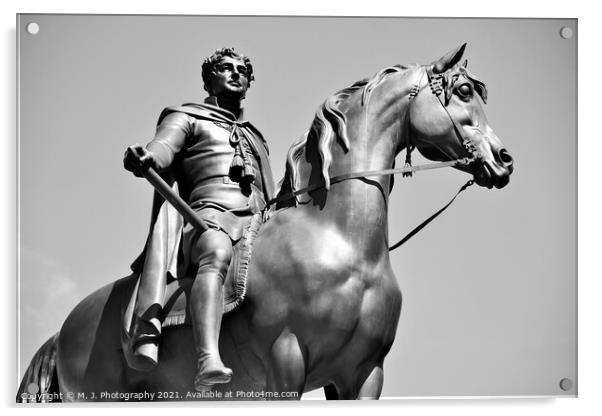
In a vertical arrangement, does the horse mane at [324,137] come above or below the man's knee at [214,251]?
above

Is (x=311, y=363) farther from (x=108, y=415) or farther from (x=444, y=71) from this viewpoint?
(x=444, y=71)

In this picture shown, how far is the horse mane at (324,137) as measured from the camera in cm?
966

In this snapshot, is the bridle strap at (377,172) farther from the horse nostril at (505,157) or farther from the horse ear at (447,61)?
the horse ear at (447,61)

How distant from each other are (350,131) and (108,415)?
2305 mm

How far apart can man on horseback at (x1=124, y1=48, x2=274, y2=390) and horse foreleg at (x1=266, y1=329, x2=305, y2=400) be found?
281 mm

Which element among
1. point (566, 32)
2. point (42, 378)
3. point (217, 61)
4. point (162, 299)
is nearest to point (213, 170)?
point (217, 61)

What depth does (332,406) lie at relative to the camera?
9.48m

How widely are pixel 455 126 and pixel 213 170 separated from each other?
1613 mm

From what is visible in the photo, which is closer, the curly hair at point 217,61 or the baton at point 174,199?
the baton at point 174,199

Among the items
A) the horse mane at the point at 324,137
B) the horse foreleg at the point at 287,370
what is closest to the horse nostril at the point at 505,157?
the horse mane at the point at 324,137

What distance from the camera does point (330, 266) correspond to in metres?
9.22

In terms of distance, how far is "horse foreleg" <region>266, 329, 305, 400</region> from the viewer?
9148mm

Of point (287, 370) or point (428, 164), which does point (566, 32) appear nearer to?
point (428, 164)

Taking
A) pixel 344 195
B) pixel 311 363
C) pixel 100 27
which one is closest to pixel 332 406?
pixel 311 363
